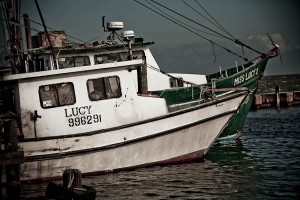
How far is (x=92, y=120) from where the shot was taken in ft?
39.0

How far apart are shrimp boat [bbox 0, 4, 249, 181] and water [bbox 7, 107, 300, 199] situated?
611 mm

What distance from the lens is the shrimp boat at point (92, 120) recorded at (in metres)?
11.3

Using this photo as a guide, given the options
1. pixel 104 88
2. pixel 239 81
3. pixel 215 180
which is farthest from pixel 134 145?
pixel 239 81

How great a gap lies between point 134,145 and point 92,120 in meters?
1.63

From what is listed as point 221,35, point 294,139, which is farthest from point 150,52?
point 294,139

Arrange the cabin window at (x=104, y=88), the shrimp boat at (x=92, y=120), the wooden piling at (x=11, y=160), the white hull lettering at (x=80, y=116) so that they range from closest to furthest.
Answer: the wooden piling at (x=11, y=160) < the shrimp boat at (x=92, y=120) < the white hull lettering at (x=80, y=116) < the cabin window at (x=104, y=88)

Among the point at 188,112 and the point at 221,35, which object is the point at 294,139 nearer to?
the point at 221,35

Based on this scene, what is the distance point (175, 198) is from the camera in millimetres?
9750

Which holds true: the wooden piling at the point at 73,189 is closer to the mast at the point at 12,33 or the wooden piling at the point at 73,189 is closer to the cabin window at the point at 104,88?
the cabin window at the point at 104,88

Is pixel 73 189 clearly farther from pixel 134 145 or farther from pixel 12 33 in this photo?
pixel 12 33

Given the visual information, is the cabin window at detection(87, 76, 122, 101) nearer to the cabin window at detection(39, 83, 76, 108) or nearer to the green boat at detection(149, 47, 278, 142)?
the cabin window at detection(39, 83, 76, 108)

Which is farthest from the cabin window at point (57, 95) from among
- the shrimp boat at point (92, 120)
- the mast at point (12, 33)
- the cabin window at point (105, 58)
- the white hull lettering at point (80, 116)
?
the cabin window at point (105, 58)

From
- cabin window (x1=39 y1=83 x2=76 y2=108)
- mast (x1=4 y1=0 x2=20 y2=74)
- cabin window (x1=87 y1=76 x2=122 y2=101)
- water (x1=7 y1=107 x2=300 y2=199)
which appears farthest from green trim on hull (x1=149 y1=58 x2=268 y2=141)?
mast (x1=4 y1=0 x2=20 y2=74)

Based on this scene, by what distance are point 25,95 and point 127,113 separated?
3365mm
